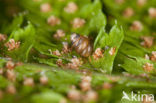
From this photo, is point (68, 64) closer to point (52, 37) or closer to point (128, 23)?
point (52, 37)

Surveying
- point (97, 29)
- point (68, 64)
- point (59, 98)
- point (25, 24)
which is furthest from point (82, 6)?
point (59, 98)

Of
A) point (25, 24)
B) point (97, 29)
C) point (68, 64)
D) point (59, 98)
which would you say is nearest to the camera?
point (59, 98)

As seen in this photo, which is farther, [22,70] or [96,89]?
[22,70]

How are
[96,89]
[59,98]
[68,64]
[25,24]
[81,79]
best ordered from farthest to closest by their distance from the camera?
[25,24] < [68,64] < [81,79] < [96,89] < [59,98]

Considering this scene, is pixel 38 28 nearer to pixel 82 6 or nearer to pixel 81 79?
pixel 82 6

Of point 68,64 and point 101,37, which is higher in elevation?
point 101,37

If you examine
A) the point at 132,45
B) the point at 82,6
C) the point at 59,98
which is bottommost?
the point at 59,98

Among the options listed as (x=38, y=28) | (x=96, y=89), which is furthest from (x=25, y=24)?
(x=96, y=89)
